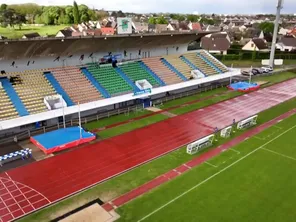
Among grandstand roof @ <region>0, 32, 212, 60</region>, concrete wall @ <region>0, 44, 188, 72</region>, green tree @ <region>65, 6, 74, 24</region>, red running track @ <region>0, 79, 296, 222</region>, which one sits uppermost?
green tree @ <region>65, 6, 74, 24</region>

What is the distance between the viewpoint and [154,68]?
3838 centimetres

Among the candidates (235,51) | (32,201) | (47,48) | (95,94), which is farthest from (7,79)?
(235,51)

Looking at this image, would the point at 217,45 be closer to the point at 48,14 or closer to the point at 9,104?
the point at 9,104

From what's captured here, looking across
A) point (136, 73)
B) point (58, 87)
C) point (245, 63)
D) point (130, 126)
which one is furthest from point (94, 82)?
point (245, 63)

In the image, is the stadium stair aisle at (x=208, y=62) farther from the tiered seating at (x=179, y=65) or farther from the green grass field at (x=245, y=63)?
the green grass field at (x=245, y=63)

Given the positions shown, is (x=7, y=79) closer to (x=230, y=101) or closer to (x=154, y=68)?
(x=154, y=68)

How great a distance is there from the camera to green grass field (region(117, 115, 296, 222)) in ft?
47.0

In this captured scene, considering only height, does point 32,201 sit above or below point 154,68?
below

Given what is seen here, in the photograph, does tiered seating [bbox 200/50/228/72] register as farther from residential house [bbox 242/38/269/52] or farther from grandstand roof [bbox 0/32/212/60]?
residential house [bbox 242/38/269/52]

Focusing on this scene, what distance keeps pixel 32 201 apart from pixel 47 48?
17.3 m

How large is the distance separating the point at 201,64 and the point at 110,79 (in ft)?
54.1

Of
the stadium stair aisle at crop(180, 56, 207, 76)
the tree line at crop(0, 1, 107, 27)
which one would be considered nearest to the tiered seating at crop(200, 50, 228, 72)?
the stadium stair aisle at crop(180, 56, 207, 76)

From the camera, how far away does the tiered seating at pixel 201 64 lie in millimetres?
42209

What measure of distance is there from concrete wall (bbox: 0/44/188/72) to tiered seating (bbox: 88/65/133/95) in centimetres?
149
